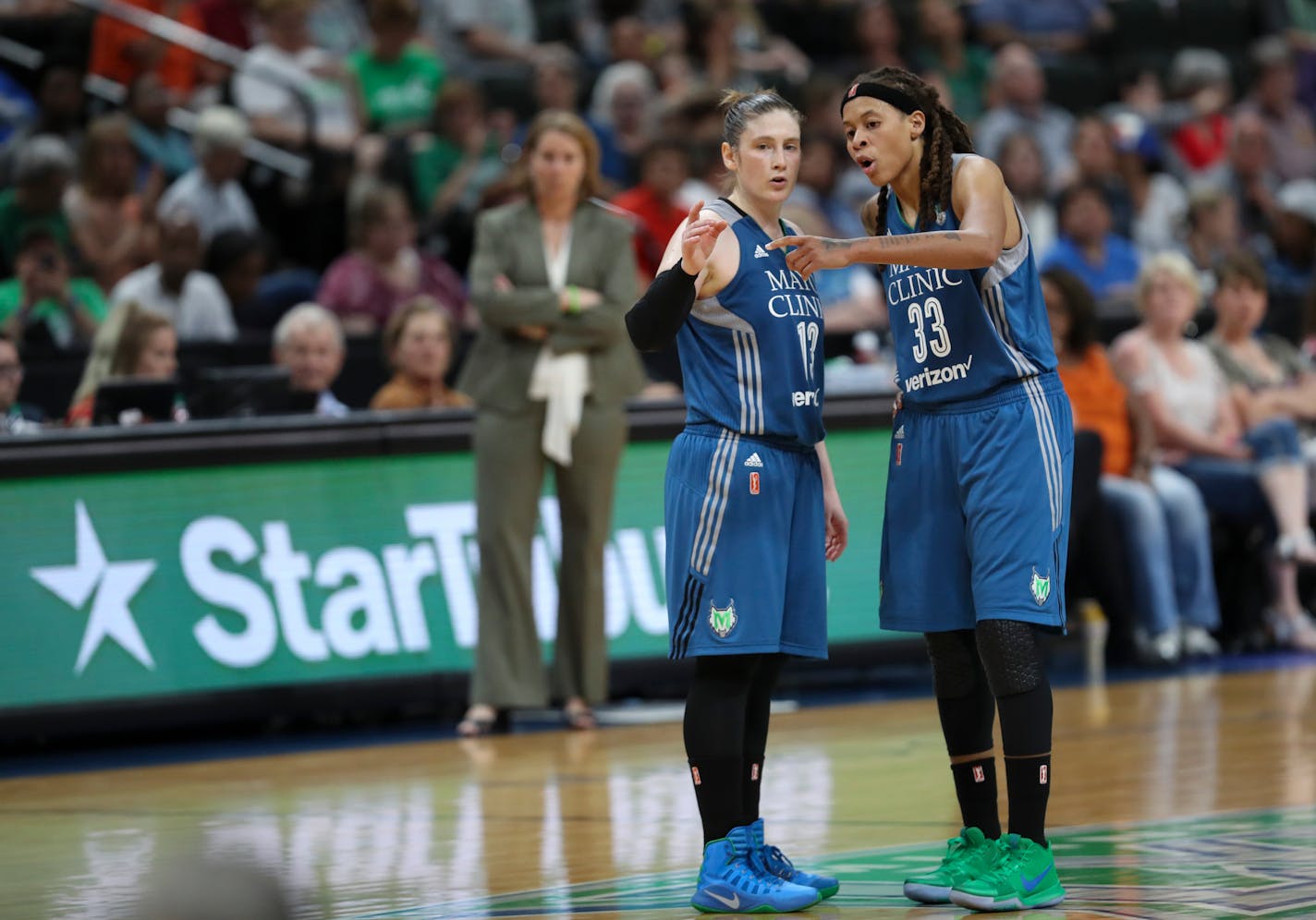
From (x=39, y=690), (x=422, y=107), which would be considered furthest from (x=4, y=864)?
(x=422, y=107)

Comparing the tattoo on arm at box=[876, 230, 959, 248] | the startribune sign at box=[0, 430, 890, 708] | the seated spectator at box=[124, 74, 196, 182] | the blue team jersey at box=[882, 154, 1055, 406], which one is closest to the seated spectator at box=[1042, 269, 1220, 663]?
the startribune sign at box=[0, 430, 890, 708]

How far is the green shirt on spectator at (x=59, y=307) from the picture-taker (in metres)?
10.5

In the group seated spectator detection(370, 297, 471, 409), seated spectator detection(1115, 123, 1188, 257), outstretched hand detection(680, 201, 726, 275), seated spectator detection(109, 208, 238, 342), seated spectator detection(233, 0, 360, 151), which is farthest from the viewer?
seated spectator detection(1115, 123, 1188, 257)

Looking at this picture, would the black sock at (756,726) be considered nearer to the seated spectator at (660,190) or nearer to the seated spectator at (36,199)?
the seated spectator at (660,190)

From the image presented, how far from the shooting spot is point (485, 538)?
8672mm

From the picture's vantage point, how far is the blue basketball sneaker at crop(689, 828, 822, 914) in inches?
197

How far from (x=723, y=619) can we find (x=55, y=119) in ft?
28.8

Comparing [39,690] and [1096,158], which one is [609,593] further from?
[1096,158]

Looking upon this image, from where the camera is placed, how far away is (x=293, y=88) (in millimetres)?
13125

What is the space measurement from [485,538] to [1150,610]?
3.60 meters

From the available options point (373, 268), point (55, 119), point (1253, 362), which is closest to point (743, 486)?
point (373, 268)

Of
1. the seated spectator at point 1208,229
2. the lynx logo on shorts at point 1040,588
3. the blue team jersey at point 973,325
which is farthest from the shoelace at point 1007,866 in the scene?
the seated spectator at point 1208,229

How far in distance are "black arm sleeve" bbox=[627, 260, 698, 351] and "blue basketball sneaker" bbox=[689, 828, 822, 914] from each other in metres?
1.30

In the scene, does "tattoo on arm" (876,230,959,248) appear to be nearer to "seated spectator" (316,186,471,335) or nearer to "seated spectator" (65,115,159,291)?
"seated spectator" (316,186,471,335)
